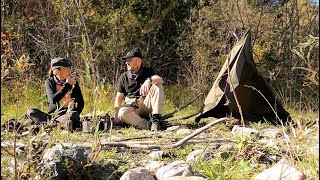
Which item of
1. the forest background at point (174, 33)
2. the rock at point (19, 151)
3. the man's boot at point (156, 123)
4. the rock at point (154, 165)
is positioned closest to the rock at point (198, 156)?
the rock at point (154, 165)

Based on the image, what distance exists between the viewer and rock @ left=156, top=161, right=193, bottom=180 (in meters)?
2.67

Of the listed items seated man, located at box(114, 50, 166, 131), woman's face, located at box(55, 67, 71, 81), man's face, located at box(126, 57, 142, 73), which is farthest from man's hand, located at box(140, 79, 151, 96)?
A: woman's face, located at box(55, 67, 71, 81)

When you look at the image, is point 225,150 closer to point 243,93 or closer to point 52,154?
point 52,154

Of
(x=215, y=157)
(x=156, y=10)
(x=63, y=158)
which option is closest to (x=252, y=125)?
(x=215, y=157)

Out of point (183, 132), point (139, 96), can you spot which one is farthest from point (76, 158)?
point (139, 96)

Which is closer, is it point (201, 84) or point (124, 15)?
point (201, 84)

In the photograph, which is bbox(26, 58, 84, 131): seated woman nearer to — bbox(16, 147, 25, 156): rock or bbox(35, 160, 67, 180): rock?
bbox(16, 147, 25, 156): rock

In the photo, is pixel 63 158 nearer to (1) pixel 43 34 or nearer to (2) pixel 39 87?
(2) pixel 39 87

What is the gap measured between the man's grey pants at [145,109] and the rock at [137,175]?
1959 millimetres

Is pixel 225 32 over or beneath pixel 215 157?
over

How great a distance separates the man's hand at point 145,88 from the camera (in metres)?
4.80

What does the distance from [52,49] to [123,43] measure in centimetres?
135

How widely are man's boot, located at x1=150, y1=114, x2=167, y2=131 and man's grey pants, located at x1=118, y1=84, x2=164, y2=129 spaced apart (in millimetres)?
51

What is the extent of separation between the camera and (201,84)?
8.25 metres
